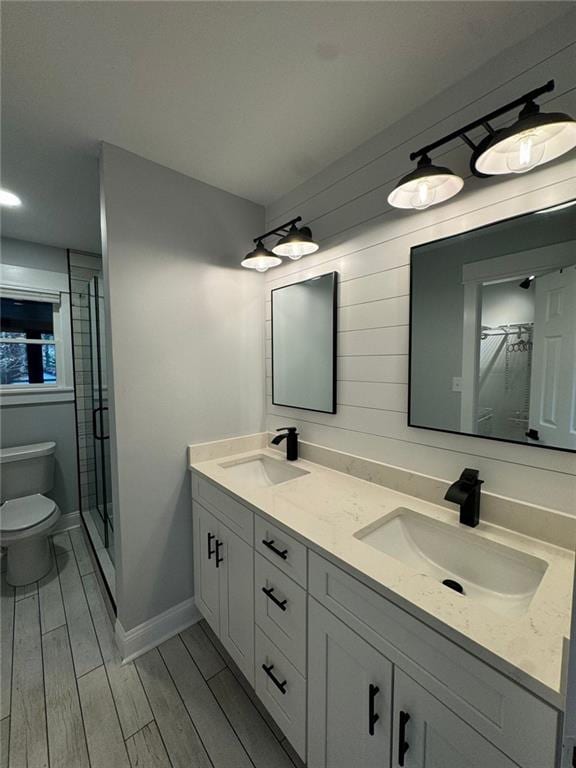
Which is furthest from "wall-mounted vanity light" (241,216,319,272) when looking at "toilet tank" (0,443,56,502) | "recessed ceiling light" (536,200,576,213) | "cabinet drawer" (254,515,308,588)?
"toilet tank" (0,443,56,502)

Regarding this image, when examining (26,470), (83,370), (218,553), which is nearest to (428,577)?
(218,553)

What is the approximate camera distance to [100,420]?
7.88ft

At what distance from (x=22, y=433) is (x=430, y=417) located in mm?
2969

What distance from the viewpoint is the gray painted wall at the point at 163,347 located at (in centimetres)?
152

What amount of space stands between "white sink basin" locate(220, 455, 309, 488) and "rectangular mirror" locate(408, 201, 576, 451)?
787 millimetres

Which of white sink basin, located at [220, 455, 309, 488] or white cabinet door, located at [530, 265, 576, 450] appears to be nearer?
white cabinet door, located at [530, 265, 576, 450]

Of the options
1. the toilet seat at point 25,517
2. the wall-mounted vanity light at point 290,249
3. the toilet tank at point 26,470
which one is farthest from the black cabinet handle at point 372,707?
the toilet tank at point 26,470

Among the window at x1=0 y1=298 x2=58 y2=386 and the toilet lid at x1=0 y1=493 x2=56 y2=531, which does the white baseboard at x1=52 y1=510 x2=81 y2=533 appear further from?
the window at x1=0 y1=298 x2=58 y2=386

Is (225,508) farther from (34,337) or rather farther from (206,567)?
(34,337)

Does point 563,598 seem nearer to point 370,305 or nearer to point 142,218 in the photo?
point 370,305

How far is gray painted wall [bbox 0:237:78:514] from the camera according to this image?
8.07ft

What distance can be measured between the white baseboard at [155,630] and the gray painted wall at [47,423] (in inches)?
61.1

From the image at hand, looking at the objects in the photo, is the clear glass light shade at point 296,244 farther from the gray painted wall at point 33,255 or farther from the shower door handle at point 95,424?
the gray painted wall at point 33,255

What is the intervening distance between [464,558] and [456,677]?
0.44 meters
